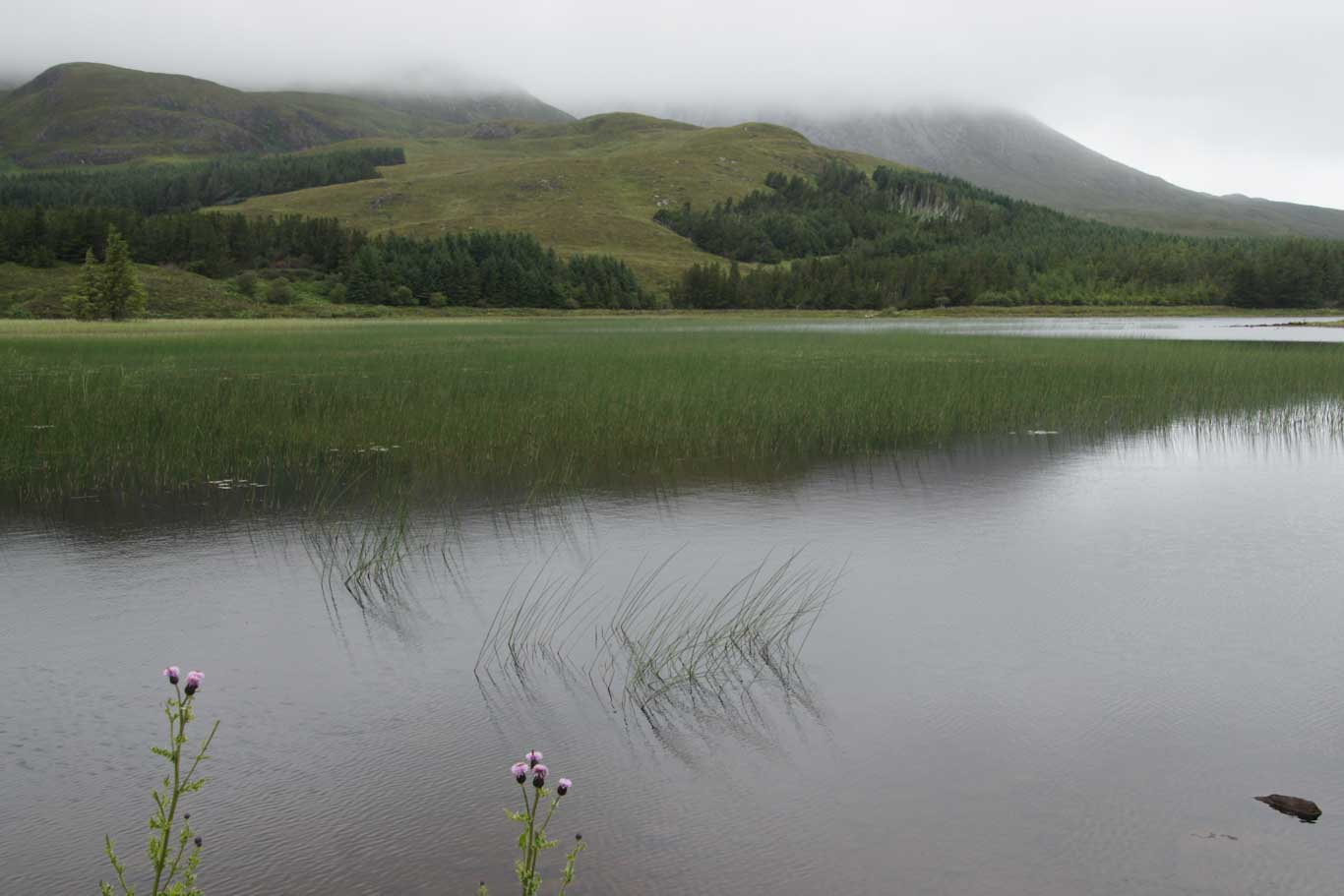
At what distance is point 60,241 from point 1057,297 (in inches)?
3916

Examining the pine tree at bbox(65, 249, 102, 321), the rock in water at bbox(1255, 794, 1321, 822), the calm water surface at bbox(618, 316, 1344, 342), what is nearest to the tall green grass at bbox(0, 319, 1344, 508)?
the rock in water at bbox(1255, 794, 1321, 822)

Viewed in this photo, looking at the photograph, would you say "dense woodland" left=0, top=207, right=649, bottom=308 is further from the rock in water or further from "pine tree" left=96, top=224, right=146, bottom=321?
the rock in water

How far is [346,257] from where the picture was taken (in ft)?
364

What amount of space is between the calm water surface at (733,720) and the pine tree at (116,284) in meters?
64.6

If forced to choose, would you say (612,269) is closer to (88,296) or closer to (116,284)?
(116,284)

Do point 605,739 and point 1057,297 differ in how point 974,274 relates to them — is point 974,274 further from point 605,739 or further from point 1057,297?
point 605,739

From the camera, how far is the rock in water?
577cm

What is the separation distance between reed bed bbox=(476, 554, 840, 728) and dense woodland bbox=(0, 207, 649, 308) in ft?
308

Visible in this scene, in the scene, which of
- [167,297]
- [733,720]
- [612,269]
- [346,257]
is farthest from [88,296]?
[733,720]

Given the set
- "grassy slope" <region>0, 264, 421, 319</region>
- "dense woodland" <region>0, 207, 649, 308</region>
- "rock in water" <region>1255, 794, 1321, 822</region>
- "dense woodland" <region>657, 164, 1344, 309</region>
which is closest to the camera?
"rock in water" <region>1255, 794, 1321, 822</region>

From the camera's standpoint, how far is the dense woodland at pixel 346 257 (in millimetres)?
93438

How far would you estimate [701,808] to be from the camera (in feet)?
19.5

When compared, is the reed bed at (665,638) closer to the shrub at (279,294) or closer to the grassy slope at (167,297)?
the grassy slope at (167,297)

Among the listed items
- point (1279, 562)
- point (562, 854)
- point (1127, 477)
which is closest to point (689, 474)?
point (1127, 477)
